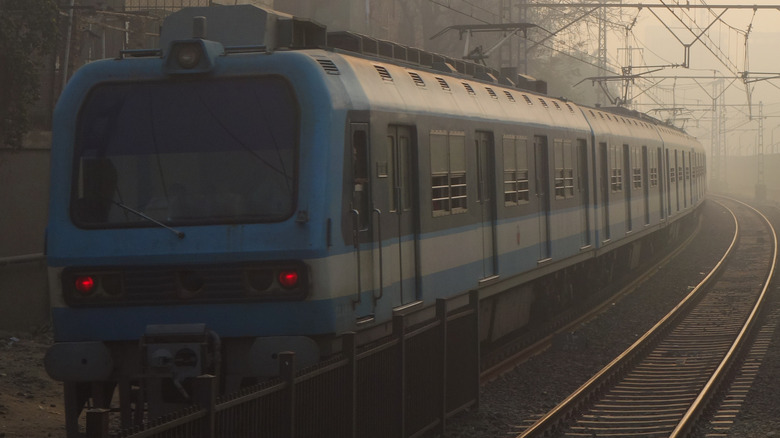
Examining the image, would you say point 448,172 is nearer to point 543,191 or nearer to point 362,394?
point 362,394

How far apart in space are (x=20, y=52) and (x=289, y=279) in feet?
30.0

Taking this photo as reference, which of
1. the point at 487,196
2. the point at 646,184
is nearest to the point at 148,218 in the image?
the point at 487,196

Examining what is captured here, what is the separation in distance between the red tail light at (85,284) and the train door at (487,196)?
4.66 m

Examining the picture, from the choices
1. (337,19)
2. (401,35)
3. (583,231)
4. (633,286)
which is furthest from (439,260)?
(401,35)

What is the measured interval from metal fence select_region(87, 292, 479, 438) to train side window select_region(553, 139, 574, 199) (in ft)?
15.2

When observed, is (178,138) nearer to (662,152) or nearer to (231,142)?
(231,142)

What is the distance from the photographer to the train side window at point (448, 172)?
1049 centimetres

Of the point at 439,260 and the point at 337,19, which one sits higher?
the point at 337,19

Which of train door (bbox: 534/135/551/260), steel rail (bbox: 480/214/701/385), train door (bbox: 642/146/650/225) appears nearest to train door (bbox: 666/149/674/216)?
steel rail (bbox: 480/214/701/385)

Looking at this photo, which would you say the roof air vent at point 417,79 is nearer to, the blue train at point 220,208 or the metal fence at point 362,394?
the blue train at point 220,208

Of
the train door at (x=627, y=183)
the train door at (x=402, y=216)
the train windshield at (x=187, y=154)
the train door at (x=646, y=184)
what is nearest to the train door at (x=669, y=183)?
the train door at (x=646, y=184)

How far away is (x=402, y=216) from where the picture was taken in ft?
31.4

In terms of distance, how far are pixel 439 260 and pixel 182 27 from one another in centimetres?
297

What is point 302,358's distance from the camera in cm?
789
